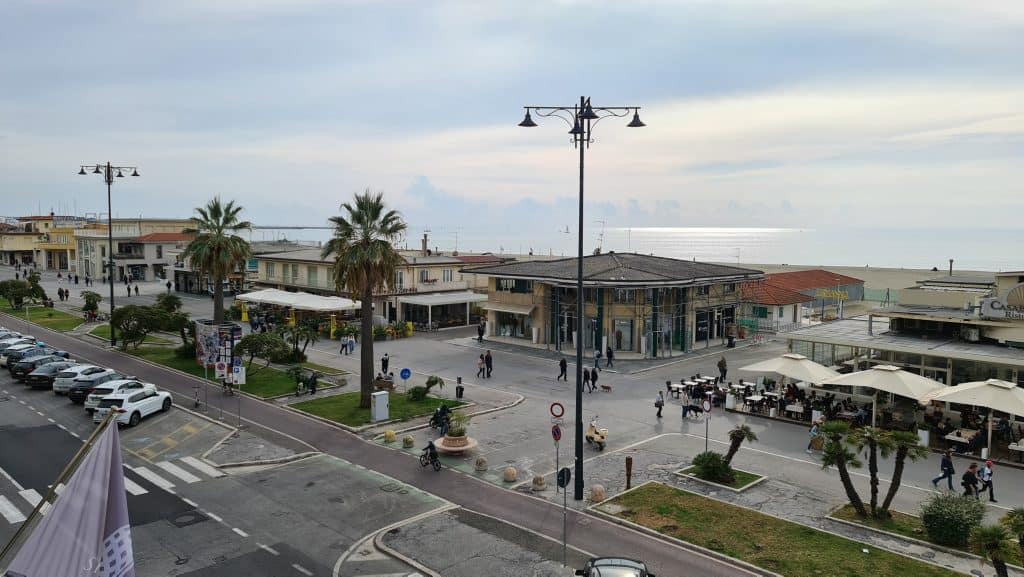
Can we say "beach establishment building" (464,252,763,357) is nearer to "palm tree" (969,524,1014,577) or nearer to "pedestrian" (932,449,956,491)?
"pedestrian" (932,449,956,491)

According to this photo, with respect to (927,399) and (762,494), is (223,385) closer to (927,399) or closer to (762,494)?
(762,494)

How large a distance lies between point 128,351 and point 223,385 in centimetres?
1387

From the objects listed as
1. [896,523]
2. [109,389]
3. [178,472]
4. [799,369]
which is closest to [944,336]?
[799,369]

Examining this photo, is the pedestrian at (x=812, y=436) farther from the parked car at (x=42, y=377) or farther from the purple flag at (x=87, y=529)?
the parked car at (x=42, y=377)

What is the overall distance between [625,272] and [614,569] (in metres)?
31.7

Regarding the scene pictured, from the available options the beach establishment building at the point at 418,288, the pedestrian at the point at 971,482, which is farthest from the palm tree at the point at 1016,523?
the beach establishment building at the point at 418,288

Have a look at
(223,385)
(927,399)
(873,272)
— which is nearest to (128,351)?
(223,385)

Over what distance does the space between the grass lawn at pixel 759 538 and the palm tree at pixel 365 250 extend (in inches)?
550

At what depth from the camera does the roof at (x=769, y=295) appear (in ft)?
181

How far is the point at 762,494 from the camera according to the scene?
68.2 feet

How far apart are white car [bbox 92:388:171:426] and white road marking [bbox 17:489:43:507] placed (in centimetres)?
687

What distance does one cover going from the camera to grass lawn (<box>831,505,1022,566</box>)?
58.6 ft

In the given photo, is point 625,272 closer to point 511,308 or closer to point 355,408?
point 511,308

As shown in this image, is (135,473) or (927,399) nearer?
(135,473)
